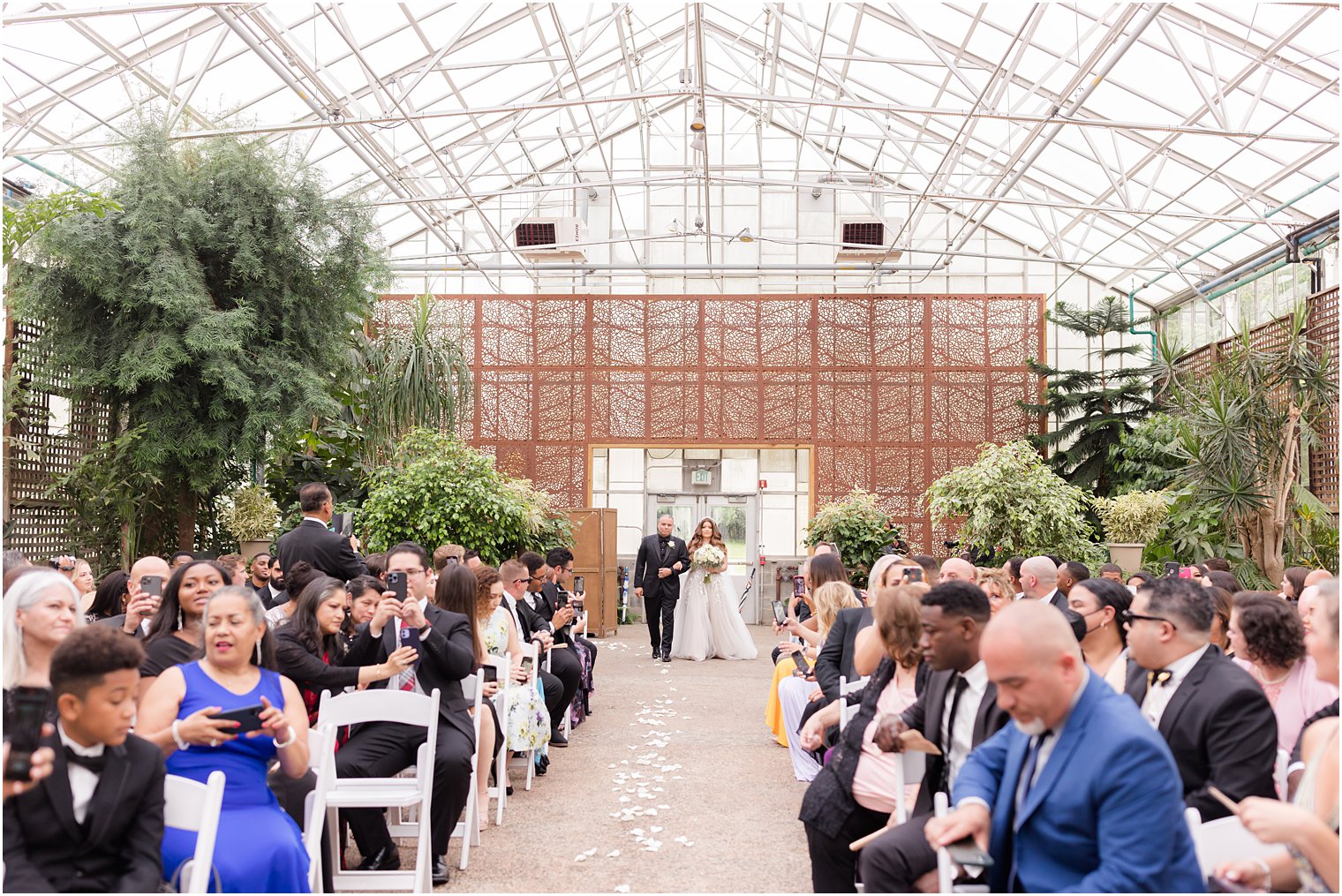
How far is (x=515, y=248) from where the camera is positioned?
16234mm

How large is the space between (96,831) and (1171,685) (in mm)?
2823

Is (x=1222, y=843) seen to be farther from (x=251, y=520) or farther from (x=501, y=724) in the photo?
(x=251, y=520)

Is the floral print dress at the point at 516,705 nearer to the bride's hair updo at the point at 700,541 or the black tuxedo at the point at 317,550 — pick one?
the black tuxedo at the point at 317,550

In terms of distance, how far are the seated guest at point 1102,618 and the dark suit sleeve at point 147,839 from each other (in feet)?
10.5

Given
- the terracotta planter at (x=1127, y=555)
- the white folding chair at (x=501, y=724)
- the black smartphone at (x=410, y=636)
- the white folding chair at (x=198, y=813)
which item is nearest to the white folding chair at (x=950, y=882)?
the white folding chair at (x=198, y=813)

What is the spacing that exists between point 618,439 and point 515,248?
330 cm

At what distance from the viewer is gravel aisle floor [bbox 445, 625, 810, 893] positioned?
15.0 feet

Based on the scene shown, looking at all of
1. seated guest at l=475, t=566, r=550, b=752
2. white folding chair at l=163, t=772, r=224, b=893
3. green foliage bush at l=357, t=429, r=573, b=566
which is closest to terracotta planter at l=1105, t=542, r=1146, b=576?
green foliage bush at l=357, t=429, r=573, b=566

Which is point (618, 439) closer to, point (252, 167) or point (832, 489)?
point (832, 489)

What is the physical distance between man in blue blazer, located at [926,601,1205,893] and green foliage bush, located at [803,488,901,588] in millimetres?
10314

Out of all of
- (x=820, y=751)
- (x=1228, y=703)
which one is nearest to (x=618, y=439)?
(x=820, y=751)

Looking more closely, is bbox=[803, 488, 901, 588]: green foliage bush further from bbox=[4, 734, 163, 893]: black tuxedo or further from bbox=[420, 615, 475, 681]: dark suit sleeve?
bbox=[4, 734, 163, 893]: black tuxedo

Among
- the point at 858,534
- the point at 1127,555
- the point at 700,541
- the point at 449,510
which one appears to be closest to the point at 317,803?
the point at 449,510

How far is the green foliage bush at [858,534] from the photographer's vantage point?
13.0 m
